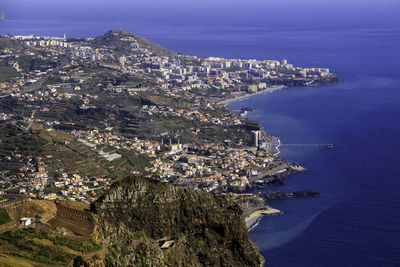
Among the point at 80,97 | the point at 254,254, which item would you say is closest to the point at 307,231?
the point at 254,254

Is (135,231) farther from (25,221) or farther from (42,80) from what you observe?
(42,80)

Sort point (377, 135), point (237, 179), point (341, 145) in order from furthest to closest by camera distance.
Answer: point (377, 135) < point (341, 145) < point (237, 179)

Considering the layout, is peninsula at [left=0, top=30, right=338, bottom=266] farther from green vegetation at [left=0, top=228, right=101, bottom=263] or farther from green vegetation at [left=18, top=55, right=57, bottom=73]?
green vegetation at [left=18, top=55, right=57, bottom=73]

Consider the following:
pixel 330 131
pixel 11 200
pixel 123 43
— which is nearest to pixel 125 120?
pixel 330 131

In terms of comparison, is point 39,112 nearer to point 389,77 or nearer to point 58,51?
point 58,51

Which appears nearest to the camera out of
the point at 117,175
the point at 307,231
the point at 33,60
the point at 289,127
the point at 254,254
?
the point at 254,254

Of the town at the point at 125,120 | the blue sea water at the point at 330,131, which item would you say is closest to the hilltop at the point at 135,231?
the blue sea water at the point at 330,131

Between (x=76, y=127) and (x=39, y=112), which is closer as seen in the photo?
(x=76, y=127)
